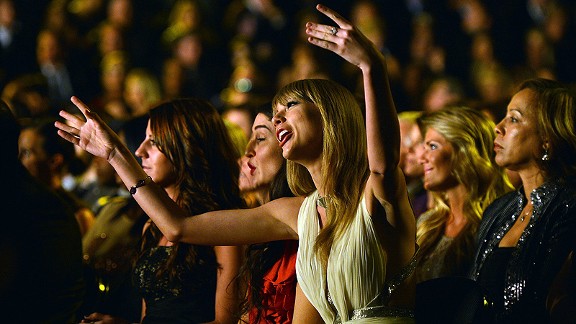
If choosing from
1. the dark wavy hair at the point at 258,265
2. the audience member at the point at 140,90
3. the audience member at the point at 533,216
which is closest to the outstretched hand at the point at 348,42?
the dark wavy hair at the point at 258,265

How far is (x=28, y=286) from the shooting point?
2609 millimetres

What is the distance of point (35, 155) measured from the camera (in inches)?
216

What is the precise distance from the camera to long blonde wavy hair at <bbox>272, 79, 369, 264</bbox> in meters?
3.05

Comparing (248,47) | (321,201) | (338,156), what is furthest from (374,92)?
(248,47)

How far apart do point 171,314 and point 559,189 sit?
1.64 m

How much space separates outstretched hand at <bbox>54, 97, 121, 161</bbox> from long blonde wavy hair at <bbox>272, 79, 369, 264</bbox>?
662 millimetres

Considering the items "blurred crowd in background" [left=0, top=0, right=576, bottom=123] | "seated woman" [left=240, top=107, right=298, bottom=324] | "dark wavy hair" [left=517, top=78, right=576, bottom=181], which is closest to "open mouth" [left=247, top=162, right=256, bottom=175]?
"seated woman" [left=240, top=107, right=298, bottom=324]

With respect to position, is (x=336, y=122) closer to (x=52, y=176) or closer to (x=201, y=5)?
(x=52, y=176)

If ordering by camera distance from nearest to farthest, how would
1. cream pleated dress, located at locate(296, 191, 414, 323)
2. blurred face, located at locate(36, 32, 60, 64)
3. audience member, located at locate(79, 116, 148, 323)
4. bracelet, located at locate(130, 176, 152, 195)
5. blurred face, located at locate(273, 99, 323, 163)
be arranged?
cream pleated dress, located at locate(296, 191, 414, 323) → blurred face, located at locate(273, 99, 323, 163) → bracelet, located at locate(130, 176, 152, 195) → audience member, located at locate(79, 116, 148, 323) → blurred face, located at locate(36, 32, 60, 64)

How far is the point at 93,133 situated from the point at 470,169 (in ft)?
6.66

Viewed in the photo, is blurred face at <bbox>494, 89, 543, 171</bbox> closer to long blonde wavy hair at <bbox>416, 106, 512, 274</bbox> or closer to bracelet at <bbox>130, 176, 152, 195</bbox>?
long blonde wavy hair at <bbox>416, 106, 512, 274</bbox>

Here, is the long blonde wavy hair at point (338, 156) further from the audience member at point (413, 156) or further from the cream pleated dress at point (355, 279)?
the audience member at point (413, 156)

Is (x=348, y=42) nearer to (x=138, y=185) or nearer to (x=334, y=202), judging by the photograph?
(x=334, y=202)

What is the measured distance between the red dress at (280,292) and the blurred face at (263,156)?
39 centimetres
